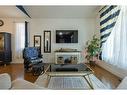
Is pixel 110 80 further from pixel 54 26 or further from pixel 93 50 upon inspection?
pixel 54 26

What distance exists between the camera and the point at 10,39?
300 inches

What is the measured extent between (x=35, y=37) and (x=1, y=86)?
21.6 feet

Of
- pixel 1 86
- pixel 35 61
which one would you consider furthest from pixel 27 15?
pixel 1 86

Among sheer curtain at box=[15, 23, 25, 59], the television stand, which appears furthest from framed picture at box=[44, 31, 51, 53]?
sheer curtain at box=[15, 23, 25, 59]

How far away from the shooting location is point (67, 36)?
770cm

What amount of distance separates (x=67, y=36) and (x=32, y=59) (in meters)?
2.26

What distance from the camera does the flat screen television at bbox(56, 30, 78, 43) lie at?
25.2 ft

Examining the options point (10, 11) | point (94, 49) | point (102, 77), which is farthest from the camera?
point (94, 49)

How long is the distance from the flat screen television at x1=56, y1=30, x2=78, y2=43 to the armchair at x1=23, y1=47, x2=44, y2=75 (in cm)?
141

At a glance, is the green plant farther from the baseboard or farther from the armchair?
the armchair

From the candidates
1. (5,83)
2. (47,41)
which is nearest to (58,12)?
(47,41)

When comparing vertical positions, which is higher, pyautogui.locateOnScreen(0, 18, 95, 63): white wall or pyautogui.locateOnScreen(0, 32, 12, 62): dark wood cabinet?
pyautogui.locateOnScreen(0, 18, 95, 63): white wall

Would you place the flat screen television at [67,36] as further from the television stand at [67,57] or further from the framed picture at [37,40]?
the framed picture at [37,40]

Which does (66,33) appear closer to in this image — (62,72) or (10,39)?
(10,39)
